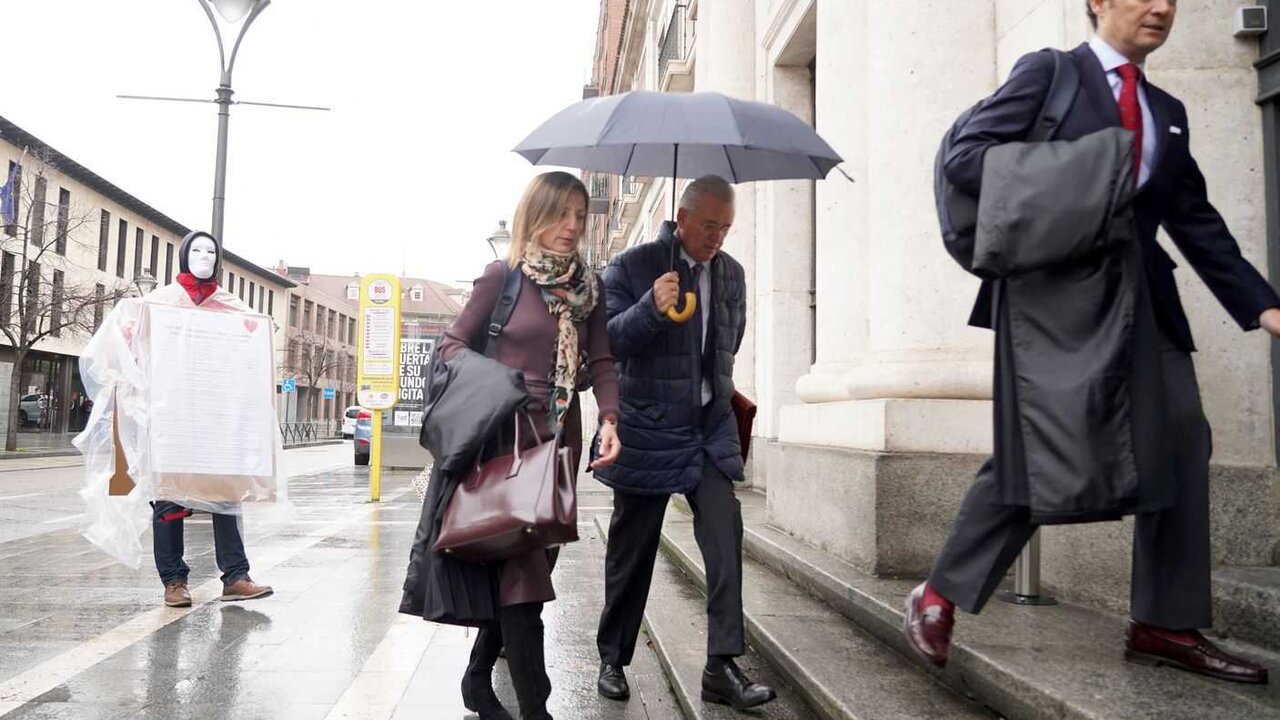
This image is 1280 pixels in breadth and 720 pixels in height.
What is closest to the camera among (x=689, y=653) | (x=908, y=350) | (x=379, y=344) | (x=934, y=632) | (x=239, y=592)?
(x=934, y=632)

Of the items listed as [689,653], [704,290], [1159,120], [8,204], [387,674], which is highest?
[8,204]

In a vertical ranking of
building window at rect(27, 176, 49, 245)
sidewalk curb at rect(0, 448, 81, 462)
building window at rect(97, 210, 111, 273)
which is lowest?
sidewalk curb at rect(0, 448, 81, 462)

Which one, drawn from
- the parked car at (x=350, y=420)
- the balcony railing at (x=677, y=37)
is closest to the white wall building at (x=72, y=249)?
the parked car at (x=350, y=420)

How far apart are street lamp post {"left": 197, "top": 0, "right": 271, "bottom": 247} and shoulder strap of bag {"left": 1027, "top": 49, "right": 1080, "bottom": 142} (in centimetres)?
932

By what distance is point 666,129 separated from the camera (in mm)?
3396

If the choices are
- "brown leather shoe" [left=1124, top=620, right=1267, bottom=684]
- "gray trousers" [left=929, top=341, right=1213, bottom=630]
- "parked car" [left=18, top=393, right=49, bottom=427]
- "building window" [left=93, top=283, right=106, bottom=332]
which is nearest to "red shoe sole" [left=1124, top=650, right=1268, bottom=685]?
"brown leather shoe" [left=1124, top=620, right=1267, bottom=684]

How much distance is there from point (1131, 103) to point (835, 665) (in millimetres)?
2003

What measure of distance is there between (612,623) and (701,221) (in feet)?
5.13

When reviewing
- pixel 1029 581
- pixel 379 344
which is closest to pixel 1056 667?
pixel 1029 581

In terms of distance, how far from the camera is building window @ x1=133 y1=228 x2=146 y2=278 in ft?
167

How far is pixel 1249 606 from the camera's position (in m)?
3.07

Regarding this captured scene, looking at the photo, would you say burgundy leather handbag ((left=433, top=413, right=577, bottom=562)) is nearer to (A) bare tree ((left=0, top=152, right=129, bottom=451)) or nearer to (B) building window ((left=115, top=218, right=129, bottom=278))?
(A) bare tree ((left=0, top=152, right=129, bottom=451))

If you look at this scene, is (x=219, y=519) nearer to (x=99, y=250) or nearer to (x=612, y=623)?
(x=612, y=623)

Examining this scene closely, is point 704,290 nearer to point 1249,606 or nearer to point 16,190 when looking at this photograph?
point 1249,606
